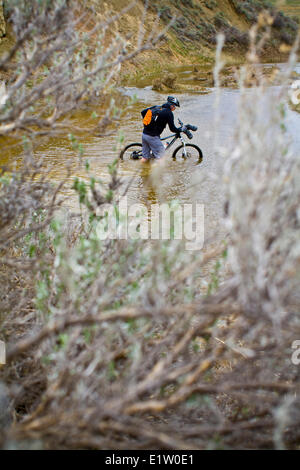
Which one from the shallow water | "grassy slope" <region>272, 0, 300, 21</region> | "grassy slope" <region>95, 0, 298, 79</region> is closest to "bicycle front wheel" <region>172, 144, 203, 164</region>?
the shallow water

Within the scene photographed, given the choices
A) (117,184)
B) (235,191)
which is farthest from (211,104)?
(235,191)

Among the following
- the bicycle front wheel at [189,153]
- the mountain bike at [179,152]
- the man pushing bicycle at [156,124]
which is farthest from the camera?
the bicycle front wheel at [189,153]

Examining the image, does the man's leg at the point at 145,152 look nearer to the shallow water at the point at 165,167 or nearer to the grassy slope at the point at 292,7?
the shallow water at the point at 165,167

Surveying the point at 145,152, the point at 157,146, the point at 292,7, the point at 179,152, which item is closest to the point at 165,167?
the point at 145,152

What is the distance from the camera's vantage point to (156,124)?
10.0m

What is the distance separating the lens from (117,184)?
10.9 ft

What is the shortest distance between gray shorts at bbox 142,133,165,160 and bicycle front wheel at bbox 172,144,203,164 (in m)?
1.02

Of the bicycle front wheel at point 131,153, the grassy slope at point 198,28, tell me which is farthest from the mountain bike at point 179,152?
the grassy slope at point 198,28

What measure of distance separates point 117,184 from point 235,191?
1490mm

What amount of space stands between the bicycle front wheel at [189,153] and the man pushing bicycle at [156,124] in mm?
817

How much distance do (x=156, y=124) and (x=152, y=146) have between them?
1.95 ft

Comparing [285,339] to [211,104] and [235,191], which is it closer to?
[235,191]

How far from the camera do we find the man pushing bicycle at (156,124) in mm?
9688

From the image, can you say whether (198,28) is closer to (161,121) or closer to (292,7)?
(161,121)
